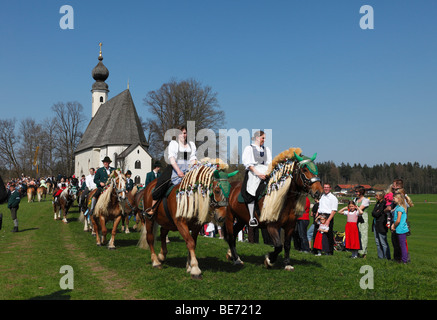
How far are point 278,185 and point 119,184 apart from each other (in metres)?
5.92

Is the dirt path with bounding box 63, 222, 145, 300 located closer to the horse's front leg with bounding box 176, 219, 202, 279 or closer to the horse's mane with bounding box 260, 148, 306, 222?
the horse's front leg with bounding box 176, 219, 202, 279

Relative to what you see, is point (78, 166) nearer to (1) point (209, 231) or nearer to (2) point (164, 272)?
(1) point (209, 231)

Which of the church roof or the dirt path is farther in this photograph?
the church roof

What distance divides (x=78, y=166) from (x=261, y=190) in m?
86.4

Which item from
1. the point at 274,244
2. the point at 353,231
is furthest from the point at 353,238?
the point at 274,244

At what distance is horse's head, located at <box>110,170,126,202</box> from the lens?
11781mm

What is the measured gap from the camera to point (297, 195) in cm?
807

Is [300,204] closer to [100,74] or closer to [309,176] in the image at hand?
[309,176]

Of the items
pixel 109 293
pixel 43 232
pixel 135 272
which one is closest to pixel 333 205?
pixel 135 272

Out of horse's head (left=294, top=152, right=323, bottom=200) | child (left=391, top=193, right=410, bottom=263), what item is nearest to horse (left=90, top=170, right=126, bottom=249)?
horse's head (left=294, top=152, right=323, bottom=200)

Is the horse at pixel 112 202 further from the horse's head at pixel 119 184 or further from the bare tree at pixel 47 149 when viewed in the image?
the bare tree at pixel 47 149

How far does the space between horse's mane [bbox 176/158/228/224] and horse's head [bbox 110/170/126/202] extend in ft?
15.1

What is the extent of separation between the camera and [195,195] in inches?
293
